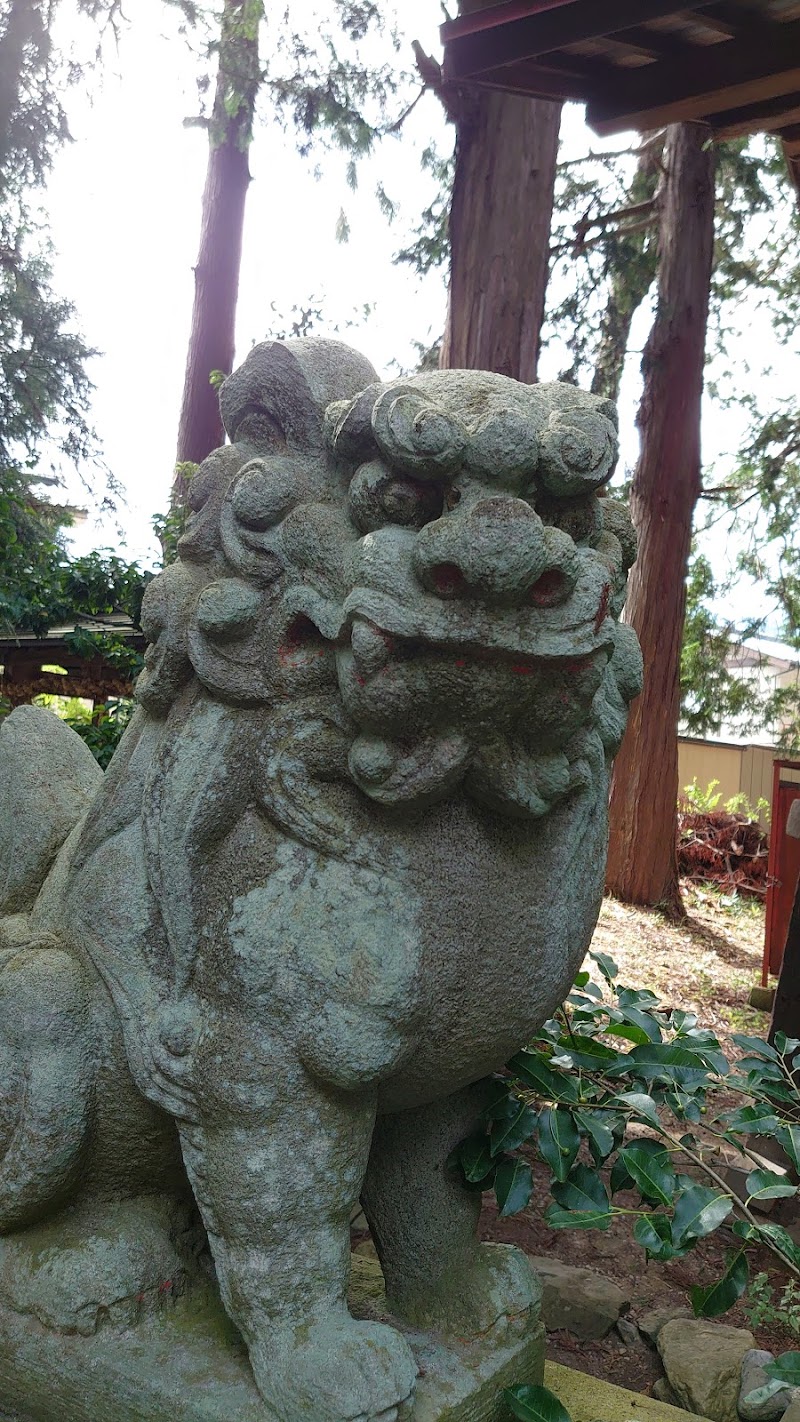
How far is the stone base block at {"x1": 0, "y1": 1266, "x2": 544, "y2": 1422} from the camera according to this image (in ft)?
4.63

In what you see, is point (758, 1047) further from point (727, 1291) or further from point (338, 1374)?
point (338, 1374)

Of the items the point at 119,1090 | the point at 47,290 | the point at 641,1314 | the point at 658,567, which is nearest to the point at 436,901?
the point at 119,1090

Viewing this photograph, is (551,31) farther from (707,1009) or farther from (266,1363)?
(707,1009)

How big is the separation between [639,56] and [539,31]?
12.9 inches

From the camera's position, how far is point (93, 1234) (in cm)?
154

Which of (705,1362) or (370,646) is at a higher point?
(370,646)

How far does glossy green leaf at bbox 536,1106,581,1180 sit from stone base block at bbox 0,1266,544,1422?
0.26 metres

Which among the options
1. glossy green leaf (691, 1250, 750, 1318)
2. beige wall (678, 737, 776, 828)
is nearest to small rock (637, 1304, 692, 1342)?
glossy green leaf (691, 1250, 750, 1318)

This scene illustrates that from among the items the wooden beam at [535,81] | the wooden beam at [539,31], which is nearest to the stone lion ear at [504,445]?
the wooden beam at [539,31]

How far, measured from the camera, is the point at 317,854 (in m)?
1.38

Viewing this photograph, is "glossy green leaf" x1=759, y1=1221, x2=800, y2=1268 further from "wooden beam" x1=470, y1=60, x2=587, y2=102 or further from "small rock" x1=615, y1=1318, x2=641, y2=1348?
"wooden beam" x1=470, y1=60, x2=587, y2=102

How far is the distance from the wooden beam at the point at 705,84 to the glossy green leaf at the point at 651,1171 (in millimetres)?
2404

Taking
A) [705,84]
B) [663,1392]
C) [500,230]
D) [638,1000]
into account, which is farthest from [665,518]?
[663,1392]

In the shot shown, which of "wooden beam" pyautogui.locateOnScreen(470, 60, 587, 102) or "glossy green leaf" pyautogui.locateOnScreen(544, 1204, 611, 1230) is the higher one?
"wooden beam" pyautogui.locateOnScreen(470, 60, 587, 102)
